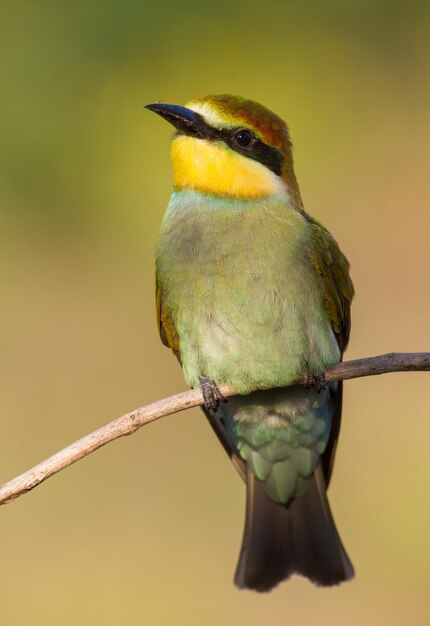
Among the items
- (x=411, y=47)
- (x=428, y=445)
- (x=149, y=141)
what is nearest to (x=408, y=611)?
(x=428, y=445)

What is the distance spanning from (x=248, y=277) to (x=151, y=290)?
5.12 ft

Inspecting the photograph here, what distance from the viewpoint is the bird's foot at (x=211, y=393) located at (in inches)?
86.6

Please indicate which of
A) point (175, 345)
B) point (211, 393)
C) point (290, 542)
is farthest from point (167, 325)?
point (290, 542)

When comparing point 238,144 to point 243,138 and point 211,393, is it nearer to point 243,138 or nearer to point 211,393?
point 243,138

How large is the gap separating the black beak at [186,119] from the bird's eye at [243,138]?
0.06 m

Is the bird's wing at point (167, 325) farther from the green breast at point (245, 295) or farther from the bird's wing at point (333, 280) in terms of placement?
the bird's wing at point (333, 280)

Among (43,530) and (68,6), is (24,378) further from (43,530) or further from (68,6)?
(68,6)

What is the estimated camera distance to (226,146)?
226 cm

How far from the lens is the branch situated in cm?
180

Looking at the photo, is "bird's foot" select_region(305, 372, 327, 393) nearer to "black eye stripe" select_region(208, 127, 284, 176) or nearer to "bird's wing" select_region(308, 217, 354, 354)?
"bird's wing" select_region(308, 217, 354, 354)

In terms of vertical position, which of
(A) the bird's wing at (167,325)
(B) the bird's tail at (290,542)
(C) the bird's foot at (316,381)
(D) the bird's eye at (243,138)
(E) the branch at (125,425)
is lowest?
(B) the bird's tail at (290,542)

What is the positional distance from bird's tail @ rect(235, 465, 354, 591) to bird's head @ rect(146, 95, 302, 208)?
0.76 meters

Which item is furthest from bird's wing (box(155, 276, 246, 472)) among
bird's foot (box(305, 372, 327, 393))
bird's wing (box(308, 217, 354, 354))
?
bird's wing (box(308, 217, 354, 354))

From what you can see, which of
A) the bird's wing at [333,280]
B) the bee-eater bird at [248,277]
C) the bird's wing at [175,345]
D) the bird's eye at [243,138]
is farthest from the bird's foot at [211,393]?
the bird's eye at [243,138]
